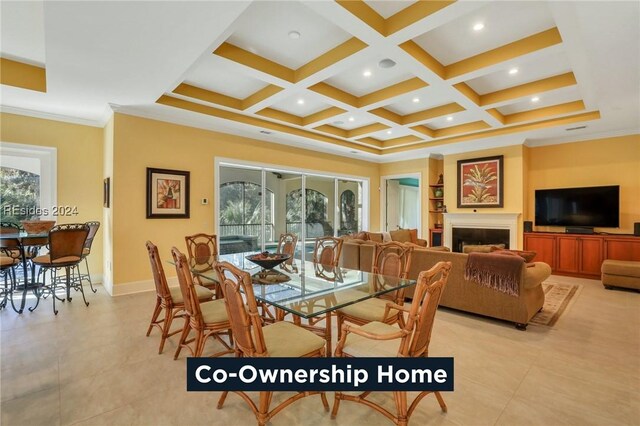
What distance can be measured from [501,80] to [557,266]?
4002mm

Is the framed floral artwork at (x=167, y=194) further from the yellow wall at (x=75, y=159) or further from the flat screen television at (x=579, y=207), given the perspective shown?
→ the flat screen television at (x=579, y=207)

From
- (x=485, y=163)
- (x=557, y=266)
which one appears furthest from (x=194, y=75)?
(x=557, y=266)

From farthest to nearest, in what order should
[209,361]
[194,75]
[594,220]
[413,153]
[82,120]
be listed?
[413,153] → [594,220] → [82,120] → [194,75] → [209,361]

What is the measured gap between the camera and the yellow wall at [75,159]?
448 cm

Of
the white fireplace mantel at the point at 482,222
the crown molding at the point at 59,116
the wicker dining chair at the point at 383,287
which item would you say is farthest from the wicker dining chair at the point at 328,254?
the white fireplace mantel at the point at 482,222

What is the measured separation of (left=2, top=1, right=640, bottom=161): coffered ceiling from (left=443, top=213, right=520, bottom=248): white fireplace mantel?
1.73 meters

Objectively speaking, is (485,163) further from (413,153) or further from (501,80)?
(501,80)

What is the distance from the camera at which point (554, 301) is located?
4.19 metres

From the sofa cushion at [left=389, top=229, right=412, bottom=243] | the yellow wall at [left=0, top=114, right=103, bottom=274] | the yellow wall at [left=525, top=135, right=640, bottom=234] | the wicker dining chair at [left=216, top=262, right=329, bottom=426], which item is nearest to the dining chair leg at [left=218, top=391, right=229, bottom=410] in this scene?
the wicker dining chair at [left=216, top=262, right=329, bottom=426]

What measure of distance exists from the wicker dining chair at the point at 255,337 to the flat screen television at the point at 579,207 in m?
6.41

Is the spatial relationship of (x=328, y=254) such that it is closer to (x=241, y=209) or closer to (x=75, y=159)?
(x=241, y=209)

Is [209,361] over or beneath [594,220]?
beneath

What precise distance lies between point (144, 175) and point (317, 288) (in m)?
3.59

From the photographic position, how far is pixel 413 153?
7668 mm
